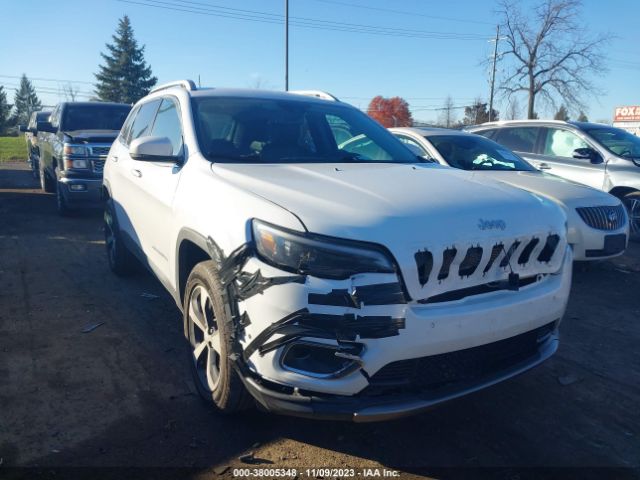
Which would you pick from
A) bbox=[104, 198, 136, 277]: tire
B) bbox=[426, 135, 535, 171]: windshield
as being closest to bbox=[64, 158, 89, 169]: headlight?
bbox=[104, 198, 136, 277]: tire

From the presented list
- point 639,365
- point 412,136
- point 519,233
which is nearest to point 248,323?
point 519,233

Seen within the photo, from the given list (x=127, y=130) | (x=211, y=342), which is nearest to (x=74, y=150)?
(x=127, y=130)

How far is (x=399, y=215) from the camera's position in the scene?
243 centimetres

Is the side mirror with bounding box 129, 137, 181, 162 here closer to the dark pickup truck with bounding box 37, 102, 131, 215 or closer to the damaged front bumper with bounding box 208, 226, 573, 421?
the damaged front bumper with bounding box 208, 226, 573, 421

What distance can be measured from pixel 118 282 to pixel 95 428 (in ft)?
9.33

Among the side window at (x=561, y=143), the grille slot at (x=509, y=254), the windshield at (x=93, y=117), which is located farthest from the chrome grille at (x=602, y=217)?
the windshield at (x=93, y=117)

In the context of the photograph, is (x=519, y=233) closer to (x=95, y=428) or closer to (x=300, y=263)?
(x=300, y=263)

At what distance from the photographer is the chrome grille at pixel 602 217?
579 cm

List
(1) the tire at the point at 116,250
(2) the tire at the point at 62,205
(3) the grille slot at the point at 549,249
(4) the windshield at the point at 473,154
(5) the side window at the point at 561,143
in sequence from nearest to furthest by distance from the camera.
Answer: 1. (3) the grille slot at the point at 549,249
2. (1) the tire at the point at 116,250
3. (4) the windshield at the point at 473,154
4. (5) the side window at the point at 561,143
5. (2) the tire at the point at 62,205

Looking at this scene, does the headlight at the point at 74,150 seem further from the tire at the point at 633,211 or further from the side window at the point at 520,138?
the tire at the point at 633,211

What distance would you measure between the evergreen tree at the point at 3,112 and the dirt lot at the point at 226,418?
7618cm

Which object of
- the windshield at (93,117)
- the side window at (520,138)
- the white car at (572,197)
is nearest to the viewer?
the white car at (572,197)

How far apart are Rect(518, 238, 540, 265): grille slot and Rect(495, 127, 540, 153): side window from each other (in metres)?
6.45

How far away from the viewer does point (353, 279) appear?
88.5 inches
